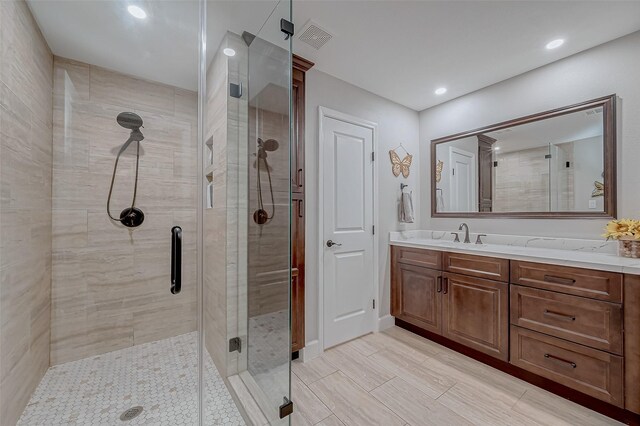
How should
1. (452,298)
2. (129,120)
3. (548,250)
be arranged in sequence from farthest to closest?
(452,298), (548,250), (129,120)

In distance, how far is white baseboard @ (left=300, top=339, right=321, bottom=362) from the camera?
6.87 ft

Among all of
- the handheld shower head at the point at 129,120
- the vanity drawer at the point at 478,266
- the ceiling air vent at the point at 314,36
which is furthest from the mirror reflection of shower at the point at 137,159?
the vanity drawer at the point at 478,266

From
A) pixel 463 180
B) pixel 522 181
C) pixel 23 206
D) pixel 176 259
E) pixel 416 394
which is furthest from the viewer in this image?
pixel 463 180

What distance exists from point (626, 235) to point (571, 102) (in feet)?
3.70

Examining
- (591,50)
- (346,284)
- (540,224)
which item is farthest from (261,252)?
(591,50)

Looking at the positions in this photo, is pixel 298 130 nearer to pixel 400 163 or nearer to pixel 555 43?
→ pixel 400 163

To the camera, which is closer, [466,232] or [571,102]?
[571,102]

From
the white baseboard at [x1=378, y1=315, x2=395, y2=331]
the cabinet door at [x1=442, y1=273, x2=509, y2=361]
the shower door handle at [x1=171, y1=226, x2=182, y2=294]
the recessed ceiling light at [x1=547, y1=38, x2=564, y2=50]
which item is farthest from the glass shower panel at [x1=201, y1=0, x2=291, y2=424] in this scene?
the recessed ceiling light at [x1=547, y1=38, x2=564, y2=50]

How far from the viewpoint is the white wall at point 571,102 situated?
1800 mm

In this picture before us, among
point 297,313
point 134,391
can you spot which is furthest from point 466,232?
point 134,391

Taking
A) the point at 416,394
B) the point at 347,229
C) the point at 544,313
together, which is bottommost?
the point at 416,394

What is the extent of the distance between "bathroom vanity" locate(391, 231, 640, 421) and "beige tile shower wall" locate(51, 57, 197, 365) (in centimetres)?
214

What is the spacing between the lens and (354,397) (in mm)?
1670

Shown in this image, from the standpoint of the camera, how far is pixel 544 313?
67.7 inches
